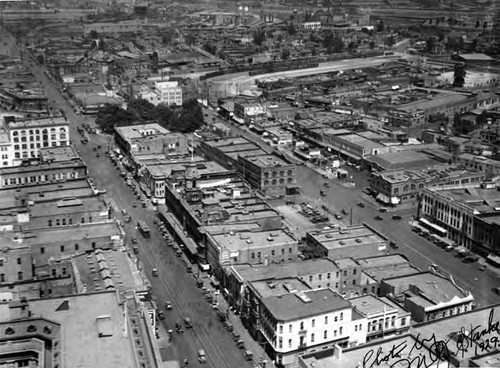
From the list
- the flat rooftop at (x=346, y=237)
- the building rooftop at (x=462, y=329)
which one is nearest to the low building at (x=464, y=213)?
the flat rooftop at (x=346, y=237)

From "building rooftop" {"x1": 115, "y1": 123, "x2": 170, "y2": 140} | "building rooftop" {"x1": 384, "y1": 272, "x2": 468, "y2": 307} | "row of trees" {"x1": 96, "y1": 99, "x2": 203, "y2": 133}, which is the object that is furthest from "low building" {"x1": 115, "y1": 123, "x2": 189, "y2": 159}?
"building rooftop" {"x1": 384, "y1": 272, "x2": 468, "y2": 307}

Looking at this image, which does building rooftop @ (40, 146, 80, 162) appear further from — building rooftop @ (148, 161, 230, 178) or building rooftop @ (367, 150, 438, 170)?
building rooftop @ (367, 150, 438, 170)

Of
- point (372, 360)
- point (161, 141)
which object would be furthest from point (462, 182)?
point (372, 360)

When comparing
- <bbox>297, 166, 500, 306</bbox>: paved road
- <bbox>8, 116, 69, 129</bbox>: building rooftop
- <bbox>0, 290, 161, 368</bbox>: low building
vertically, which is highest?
<bbox>0, 290, 161, 368</bbox>: low building

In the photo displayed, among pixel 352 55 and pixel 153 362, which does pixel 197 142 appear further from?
pixel 352 55

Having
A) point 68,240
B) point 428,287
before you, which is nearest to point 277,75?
point 68,240

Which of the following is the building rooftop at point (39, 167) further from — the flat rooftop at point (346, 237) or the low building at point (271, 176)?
the flat rooftop at point (346, 237)
